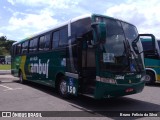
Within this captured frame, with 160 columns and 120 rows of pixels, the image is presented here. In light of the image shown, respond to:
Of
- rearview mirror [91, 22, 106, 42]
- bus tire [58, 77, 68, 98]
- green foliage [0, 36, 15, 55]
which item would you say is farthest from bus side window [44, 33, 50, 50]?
green foliage [0, 36, 15, 55]

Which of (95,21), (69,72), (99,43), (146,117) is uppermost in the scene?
(95,21)

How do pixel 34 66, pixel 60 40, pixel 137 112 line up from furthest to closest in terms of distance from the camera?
pixel 34 66
pixel 60 40
pixel 137 112

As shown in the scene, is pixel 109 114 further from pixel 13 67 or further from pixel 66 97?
pixel 13 67

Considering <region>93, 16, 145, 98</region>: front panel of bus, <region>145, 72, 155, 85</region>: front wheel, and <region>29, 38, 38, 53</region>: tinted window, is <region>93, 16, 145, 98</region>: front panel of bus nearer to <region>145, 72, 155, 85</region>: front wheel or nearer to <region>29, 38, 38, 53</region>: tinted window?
<region>29, 38, 38, 53</region>: tinted window

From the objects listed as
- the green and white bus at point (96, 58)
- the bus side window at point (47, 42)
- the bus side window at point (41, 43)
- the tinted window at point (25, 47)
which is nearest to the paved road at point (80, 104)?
the green and white bus at point (96, 58)

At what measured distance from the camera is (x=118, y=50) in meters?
8.47

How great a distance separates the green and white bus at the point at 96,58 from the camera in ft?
26.7

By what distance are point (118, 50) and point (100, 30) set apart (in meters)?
1.10

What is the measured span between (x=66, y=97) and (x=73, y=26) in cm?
288

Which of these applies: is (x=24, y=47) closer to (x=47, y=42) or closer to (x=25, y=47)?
(x=25, y=47)

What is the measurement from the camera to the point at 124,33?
29.1 feet

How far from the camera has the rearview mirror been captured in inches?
305

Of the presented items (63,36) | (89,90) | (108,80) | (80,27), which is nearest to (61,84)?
(63,36)

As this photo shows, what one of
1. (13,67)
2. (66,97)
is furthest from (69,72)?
(13,67)
